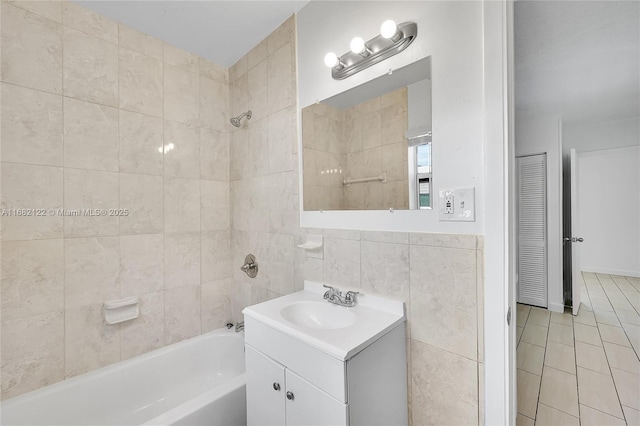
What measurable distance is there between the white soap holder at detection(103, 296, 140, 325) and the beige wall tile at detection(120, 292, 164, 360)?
2.4 inches

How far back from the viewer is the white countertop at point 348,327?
0.91 meters

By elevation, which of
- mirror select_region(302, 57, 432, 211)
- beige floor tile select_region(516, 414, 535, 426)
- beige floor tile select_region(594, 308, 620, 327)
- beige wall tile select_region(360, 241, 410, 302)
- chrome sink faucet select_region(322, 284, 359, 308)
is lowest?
beige floor tile select_region(516, 414, 535, 426)

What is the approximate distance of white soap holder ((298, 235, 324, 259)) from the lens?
1491 mm

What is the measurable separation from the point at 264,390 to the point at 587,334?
3.16m

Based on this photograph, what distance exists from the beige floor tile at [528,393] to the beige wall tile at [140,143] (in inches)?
113

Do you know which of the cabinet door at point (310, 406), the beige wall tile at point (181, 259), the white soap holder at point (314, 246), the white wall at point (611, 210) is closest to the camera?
the cabinet door at point (310, 406)

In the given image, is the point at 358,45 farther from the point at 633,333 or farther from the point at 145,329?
the point at 633,333

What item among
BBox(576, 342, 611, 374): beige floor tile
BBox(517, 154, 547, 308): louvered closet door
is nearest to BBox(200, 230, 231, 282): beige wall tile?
BBox(576, 342, 611, 374): beige floor tile

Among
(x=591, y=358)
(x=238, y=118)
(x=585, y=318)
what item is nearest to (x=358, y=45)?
(x=238, y=118)

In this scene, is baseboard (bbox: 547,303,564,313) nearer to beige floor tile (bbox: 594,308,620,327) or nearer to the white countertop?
beige floor tile (bbox: 594,308,620,327)

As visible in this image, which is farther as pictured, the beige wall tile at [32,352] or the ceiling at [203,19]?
the ceiling at [203,19]

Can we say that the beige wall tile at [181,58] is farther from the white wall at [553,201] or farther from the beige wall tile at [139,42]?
the white wall at [553,201]

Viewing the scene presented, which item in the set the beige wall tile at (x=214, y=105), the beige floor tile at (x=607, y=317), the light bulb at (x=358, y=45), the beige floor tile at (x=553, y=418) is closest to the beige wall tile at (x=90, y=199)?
the beige wall tile at (x=214, y=105)

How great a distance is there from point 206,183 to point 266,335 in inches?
54.5
